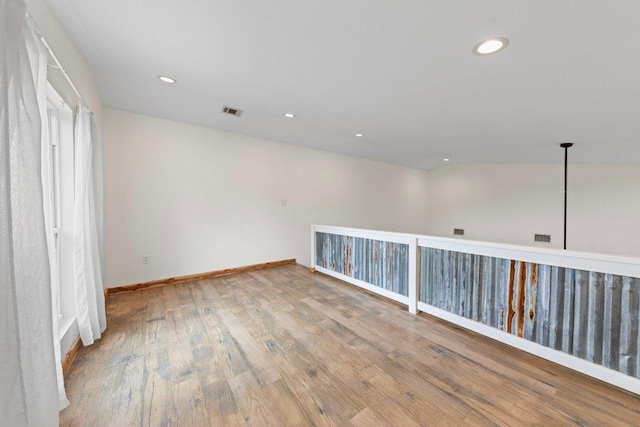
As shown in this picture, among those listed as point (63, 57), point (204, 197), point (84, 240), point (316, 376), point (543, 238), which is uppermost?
point (63, 57)

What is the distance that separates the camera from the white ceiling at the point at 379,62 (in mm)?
1410

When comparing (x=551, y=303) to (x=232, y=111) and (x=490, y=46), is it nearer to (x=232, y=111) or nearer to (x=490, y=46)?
(x=490, y=46)

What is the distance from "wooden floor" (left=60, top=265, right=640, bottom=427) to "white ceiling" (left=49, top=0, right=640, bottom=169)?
217 cm

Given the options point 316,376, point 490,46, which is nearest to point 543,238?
point 490,46

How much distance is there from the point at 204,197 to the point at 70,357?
2.35 m

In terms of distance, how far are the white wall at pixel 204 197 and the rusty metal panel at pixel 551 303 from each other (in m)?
2.92

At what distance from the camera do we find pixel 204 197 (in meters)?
3.69

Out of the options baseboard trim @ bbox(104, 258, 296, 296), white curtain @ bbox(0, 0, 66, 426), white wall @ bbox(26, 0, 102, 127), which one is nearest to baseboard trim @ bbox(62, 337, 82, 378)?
white curtain @ bbox(0, 0, 66, 426)

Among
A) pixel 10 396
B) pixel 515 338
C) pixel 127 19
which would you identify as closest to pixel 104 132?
pixel 127 19

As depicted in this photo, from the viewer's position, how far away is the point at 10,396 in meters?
0.76

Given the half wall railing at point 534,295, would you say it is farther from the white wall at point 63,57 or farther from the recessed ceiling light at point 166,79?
the white wall at point 63,57

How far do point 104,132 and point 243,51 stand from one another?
7.92 ft

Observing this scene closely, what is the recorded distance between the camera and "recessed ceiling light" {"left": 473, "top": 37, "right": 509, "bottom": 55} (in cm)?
154

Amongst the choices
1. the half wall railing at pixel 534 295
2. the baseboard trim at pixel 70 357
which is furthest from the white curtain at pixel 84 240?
the half wall railing at pixel 534 295
